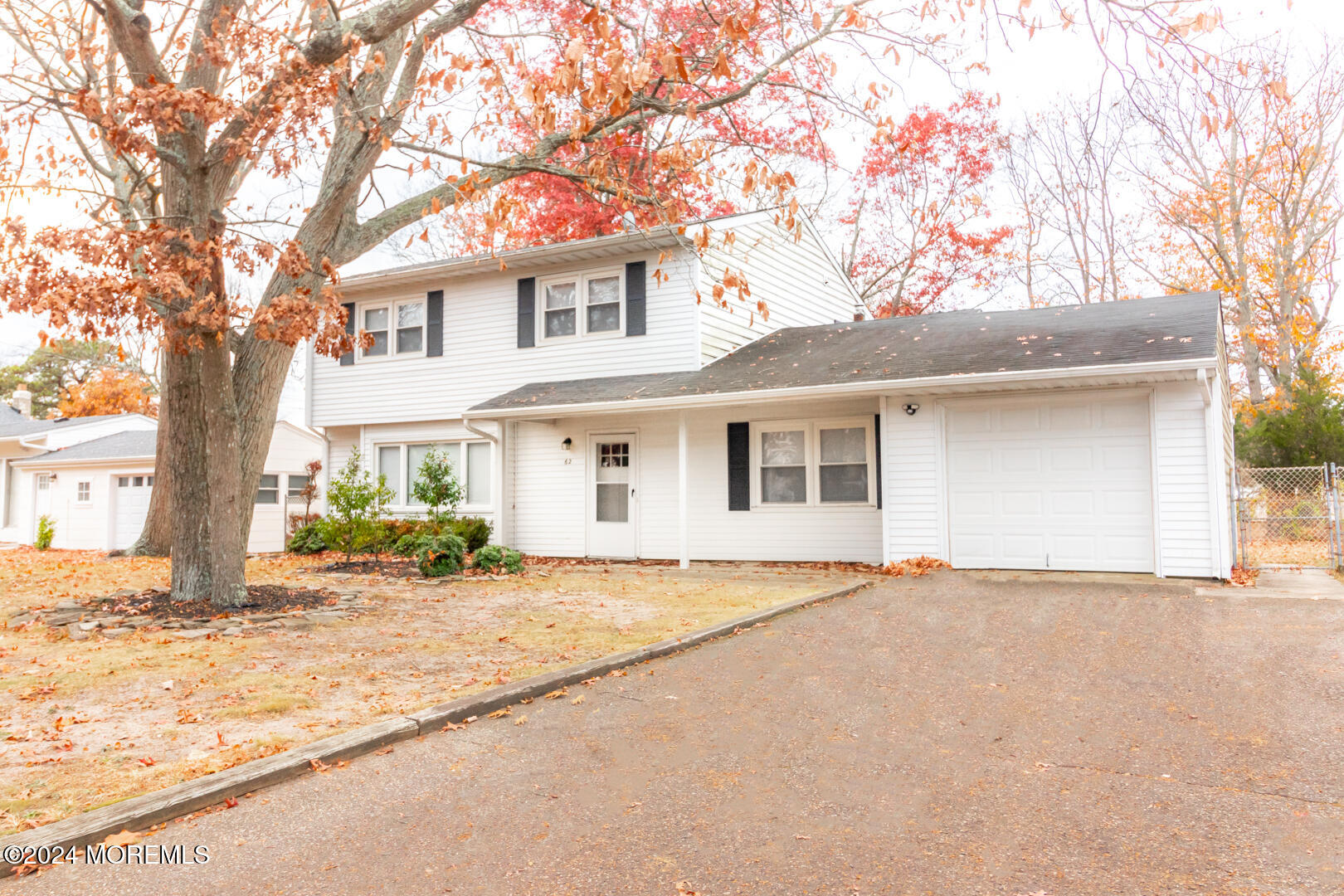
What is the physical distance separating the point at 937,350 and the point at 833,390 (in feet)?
5.84

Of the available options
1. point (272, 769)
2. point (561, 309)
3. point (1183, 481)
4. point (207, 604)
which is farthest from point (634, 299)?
point (272, 769)

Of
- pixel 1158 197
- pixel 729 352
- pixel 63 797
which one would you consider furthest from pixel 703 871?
pixel 1158 197

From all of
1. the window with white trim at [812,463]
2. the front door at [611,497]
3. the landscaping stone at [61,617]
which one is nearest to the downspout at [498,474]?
the front door at [611,497]

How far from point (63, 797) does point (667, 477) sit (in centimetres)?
1068

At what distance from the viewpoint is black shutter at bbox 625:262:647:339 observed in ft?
46.2

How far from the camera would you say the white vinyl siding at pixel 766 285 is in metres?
14.0

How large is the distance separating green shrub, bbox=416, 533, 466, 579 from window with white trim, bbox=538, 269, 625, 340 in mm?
4407

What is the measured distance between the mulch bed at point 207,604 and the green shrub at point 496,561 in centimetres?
280

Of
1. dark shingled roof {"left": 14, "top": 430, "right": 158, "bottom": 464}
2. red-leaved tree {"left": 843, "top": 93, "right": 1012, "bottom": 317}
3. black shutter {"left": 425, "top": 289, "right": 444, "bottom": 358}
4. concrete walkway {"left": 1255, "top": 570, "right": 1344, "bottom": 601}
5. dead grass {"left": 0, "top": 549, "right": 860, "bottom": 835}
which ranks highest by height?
Answer: red-leaved tree {"left": 843, "top": 93, "right": 1012, "bottom": 317}

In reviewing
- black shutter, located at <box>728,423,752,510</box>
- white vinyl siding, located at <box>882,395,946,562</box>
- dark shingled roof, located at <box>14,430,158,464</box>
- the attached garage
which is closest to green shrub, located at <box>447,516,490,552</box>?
the attached garage

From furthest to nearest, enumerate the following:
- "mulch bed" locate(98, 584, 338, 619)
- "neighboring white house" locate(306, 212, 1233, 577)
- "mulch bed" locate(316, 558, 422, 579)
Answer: "mulch bed" locate(316, 558, 422, 579) < "neighboring white house" locate(306, 212, 1233, 577) < "mulch bed" locate(98, 584, 338, 619)

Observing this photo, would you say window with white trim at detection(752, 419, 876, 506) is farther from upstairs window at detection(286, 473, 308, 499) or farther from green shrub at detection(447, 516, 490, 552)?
upstairs window at detection(286, 473, 308, 499)

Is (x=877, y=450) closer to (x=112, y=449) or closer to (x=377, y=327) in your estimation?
(x=377, y=327)

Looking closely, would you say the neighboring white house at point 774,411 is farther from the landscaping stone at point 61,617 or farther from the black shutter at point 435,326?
the landscaping stone at point 61,617
